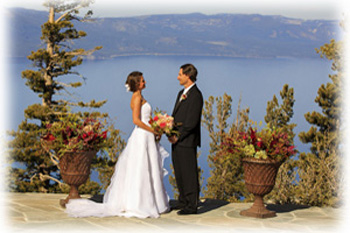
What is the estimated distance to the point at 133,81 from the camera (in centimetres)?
885

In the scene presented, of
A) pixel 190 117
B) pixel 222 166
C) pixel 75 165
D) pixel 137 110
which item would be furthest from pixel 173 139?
pixel 222 166

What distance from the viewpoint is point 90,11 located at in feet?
82.4

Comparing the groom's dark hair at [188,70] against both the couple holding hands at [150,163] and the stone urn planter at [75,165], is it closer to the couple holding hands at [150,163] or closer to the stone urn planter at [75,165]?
the couple holding hands at [150,163]

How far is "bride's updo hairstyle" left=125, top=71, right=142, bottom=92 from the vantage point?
348 inches

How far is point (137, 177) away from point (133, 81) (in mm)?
1586

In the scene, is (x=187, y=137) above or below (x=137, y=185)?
above

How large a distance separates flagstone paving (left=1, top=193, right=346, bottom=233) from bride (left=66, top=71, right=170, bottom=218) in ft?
0.76

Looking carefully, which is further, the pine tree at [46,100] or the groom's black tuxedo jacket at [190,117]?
the pine tree at [46,100]

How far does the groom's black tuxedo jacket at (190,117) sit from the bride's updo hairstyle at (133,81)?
0.79 meters

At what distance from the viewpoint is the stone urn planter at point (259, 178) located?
9.04 m

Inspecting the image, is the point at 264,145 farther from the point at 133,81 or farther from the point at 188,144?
the point at 133,81

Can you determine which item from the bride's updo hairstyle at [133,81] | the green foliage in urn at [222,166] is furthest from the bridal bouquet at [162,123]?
the green foliage in urn at [222,166]

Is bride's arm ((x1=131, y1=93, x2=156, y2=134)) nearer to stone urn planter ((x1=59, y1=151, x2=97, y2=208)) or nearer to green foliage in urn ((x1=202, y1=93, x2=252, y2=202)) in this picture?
stone urn planter ((x1=59, y1=151, x2=97, y2=208))

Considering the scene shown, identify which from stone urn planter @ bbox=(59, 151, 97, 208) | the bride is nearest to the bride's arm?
the bride
